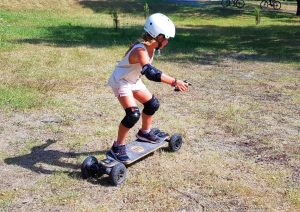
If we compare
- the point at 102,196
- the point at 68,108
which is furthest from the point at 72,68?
the point at 102,196

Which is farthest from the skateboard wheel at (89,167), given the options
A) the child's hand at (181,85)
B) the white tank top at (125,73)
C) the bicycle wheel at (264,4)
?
the bicycle wheel at (264,4)

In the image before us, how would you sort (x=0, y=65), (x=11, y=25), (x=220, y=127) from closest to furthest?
(x=220, y=127)
(x=0, y=65)
(x=11, y=25)

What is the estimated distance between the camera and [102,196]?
5.93 metres

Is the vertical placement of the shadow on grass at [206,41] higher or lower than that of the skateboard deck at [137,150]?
lower

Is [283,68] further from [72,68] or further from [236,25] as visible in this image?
[236,25]

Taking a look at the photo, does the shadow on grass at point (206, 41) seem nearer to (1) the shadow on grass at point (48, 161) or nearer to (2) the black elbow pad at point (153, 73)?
(1) the shadow on grass at point (48, 161)

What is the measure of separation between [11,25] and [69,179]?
60.8 feet

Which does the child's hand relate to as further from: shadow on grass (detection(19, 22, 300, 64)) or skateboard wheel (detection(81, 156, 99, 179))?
shadow on grass (detection(19, 22, 300, 64))

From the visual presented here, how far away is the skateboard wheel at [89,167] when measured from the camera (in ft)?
20.6

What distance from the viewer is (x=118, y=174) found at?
6141 mm

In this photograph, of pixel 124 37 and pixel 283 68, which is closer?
pixel 283 68

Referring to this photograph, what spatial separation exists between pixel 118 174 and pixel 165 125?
3.08 meters

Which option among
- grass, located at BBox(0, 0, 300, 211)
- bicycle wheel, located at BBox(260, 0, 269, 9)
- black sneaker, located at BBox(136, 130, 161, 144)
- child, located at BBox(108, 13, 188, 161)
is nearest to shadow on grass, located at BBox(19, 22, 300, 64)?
grass, located at BBox(0, 0, 300, 211)

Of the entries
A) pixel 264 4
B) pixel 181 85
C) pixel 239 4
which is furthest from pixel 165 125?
pixel 264 4
